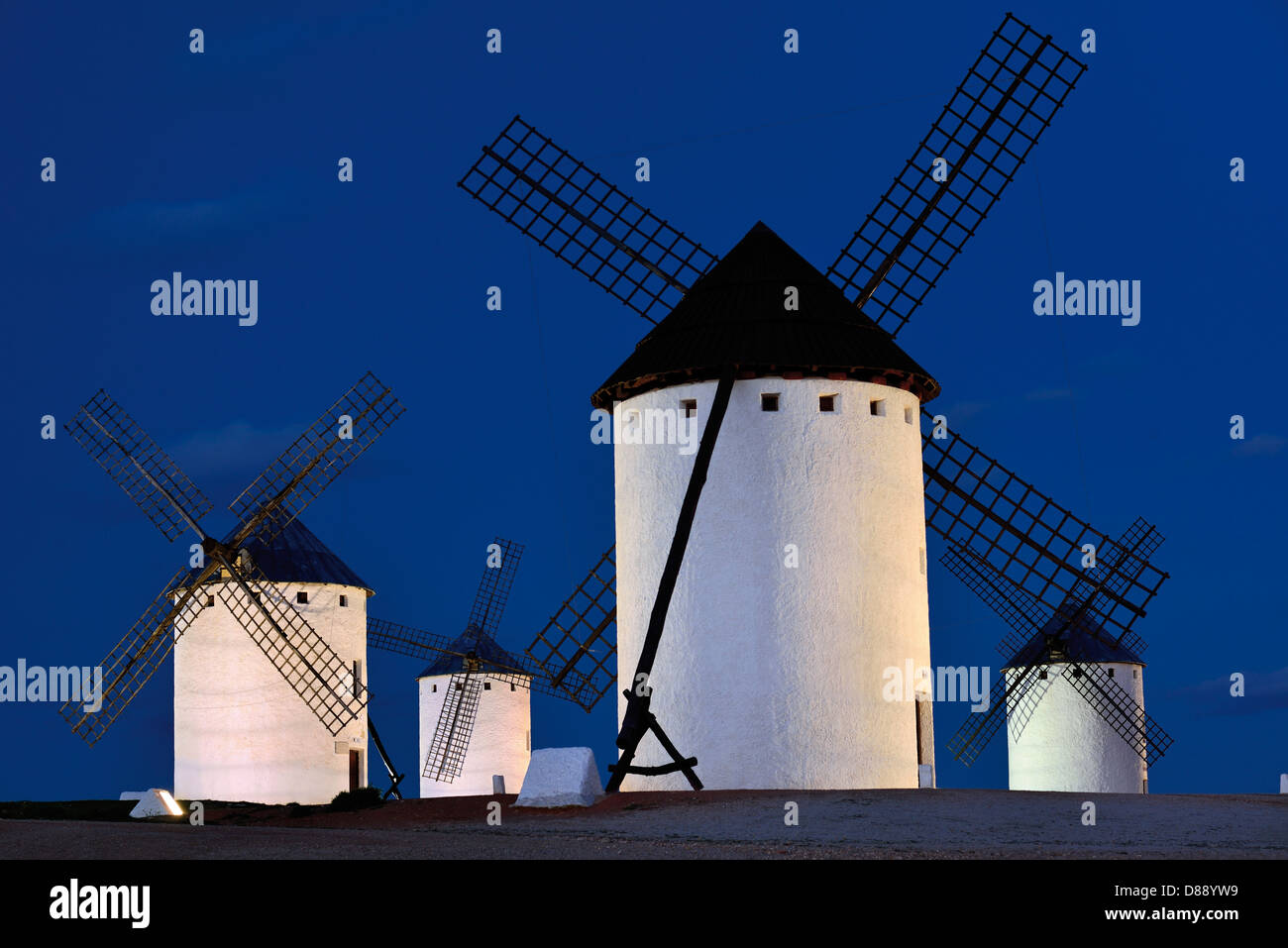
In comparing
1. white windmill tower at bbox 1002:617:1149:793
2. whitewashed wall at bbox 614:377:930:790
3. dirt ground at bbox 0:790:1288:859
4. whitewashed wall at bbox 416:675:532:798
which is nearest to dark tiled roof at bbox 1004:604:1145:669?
white windmill tower at bbox 1002:617:1149:793

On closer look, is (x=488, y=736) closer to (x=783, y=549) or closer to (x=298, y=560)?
(x=298, y=560)

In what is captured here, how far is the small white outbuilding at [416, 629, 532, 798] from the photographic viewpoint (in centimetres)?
4128

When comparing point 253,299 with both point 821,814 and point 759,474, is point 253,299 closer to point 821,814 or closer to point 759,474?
point 759,474

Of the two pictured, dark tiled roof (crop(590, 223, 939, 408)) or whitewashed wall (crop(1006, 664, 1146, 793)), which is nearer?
dark tiled roof (crop(590, 223, 939, 408))

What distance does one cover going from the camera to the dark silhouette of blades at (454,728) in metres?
40.6

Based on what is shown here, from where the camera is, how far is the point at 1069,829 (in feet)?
49.3

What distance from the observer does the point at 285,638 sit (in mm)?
31234

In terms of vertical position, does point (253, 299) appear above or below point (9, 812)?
above

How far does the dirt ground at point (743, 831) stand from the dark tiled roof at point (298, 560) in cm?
1441

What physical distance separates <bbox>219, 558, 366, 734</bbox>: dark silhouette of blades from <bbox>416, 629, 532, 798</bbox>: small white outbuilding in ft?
23.3

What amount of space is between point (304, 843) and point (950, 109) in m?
16.3

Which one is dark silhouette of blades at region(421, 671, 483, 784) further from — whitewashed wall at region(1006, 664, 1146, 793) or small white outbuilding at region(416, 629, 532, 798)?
whitewashed wall at region(1006, 664, 1146, 793)

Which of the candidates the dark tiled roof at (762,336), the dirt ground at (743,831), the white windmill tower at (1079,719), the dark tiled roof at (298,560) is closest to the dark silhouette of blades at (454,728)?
the dark tiled roof at (298,560)
